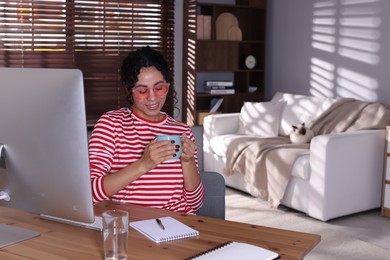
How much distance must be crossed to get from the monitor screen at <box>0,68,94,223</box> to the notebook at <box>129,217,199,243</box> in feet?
0.64

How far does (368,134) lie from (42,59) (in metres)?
2.69

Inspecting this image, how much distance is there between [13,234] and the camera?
159cm

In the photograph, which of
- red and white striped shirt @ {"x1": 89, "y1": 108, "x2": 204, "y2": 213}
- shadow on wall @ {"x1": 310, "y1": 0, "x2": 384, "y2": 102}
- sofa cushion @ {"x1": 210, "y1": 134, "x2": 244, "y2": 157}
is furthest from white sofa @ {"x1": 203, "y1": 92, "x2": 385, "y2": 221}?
red and white striped shirt @ {"x1": 89, "y1": 108, "x2": 204, "y2": 213}

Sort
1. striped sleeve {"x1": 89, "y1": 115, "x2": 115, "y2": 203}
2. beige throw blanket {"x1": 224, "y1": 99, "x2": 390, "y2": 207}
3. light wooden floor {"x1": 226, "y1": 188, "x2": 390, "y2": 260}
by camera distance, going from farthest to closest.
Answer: beige throw blanket {"x1": 224, "y1": 99, "x2": 390, "y2": 207}
light wooden floor {"x1": 226, "y1": 188, "x2": 390, "y2": 260}
striped sleeve {"x1": 89, "y1": 115, "x2": 115, "y2": 203}

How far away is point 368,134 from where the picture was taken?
4.15 meters

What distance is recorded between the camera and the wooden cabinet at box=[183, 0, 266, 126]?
5.56 meters

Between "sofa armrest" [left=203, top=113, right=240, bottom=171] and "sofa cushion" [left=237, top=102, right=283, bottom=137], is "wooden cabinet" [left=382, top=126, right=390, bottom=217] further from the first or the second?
"sofa armrest" [left=203, top=113, right=240, bottom=171]

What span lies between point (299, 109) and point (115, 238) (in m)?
3.87

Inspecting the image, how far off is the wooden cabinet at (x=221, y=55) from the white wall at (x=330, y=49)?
5.5 inches

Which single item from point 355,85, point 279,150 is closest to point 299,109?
point 355,85

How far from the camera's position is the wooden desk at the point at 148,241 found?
1.44 metres

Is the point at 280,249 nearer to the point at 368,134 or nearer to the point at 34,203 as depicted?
the point at 34,203

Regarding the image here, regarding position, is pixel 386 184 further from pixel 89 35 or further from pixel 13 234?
pixel 13 234

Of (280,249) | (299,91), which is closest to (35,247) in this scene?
(280,249)
